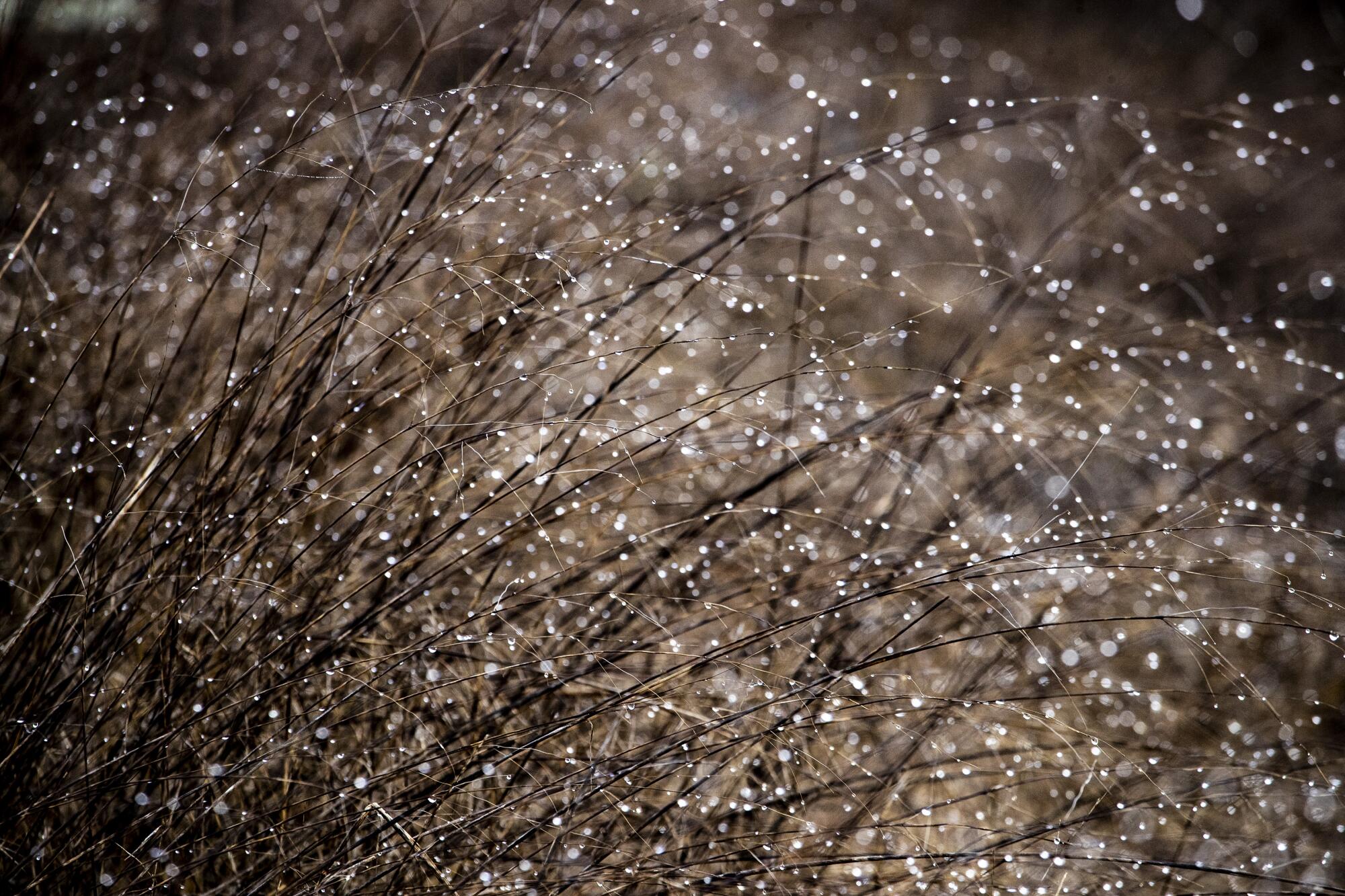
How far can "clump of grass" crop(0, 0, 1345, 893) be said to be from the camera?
2.96ft

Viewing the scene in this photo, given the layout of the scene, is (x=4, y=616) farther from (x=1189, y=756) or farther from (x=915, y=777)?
(x=1189, y=756)

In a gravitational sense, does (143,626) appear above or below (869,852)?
below

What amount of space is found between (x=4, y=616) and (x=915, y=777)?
102 cm

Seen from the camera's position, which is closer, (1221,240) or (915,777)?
(915,777)

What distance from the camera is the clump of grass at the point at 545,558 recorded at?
0.90 metres

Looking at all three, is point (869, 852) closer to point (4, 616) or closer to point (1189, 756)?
point (1189, 756)

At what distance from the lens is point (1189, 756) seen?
3.90 ft

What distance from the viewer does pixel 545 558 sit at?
1.33m

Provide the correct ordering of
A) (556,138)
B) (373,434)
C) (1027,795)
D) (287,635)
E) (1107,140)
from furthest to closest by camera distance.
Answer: (1107,140), (556,138), (1027,795), (373,434), (287,635)

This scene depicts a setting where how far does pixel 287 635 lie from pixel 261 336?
452mm

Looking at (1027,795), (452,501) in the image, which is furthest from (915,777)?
(452,501)

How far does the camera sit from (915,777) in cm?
118

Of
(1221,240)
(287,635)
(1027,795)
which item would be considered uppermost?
(1221,240)

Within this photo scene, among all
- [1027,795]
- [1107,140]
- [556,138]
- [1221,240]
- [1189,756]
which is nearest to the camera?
[1189,756]
